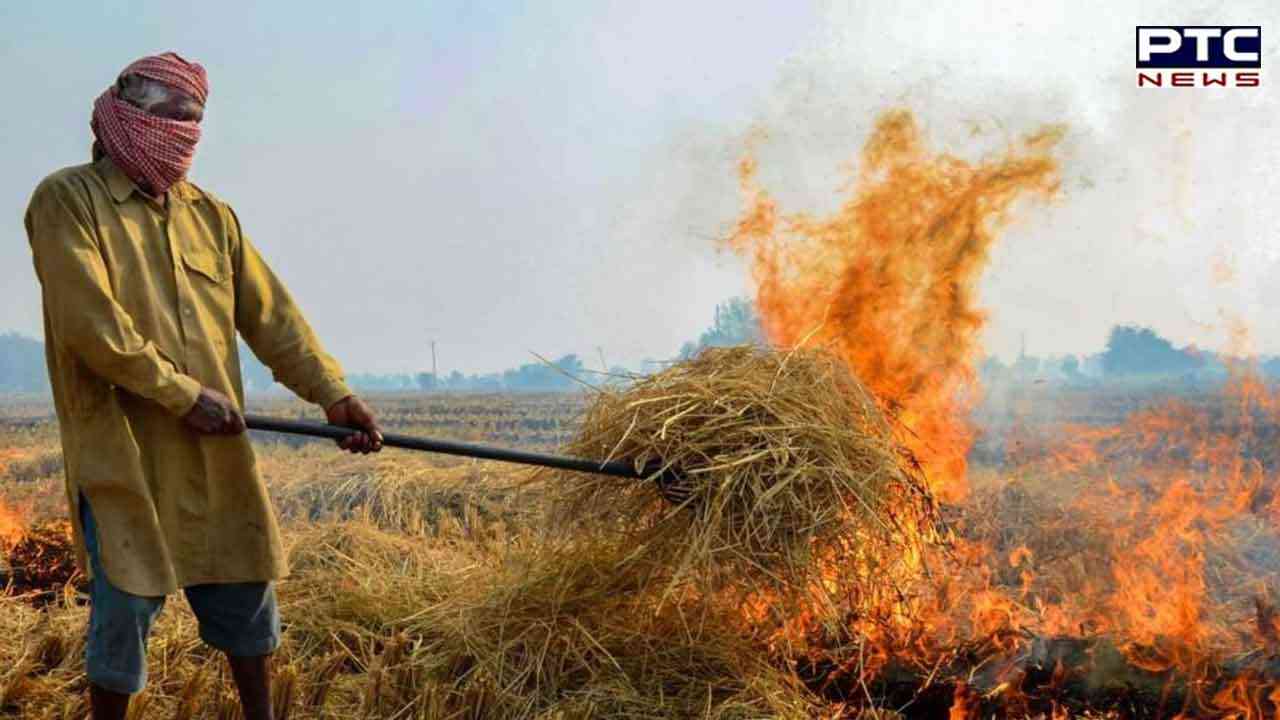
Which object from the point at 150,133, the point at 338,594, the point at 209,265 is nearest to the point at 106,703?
the point at 209,265

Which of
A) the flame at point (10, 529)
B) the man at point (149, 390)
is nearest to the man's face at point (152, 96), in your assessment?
the man at point (149, 390)

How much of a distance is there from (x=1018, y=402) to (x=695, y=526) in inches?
1158

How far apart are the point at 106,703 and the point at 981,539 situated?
21.3ft

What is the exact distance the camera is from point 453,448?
3.32 meters

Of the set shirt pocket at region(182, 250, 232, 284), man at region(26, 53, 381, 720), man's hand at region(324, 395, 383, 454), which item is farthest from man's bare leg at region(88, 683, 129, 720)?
shirt pocket at region(182, 250, 232, 284)

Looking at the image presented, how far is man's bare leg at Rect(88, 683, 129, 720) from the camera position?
291 centimetres

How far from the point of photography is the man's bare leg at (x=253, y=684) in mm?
3180

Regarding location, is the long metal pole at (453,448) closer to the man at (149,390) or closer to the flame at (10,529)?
the man at (149,390)

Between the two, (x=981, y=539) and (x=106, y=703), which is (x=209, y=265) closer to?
(x=106, y=703)

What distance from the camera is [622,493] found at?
3879mm

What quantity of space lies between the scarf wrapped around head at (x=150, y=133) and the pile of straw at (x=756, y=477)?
5.88ft

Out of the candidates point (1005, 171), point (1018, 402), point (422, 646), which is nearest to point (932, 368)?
point (1005, 171)

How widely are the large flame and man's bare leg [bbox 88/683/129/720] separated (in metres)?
3.53

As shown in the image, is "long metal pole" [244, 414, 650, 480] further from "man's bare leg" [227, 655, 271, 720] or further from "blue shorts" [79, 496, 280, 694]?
"man's bare leg" [227, 655, 271, 720]
